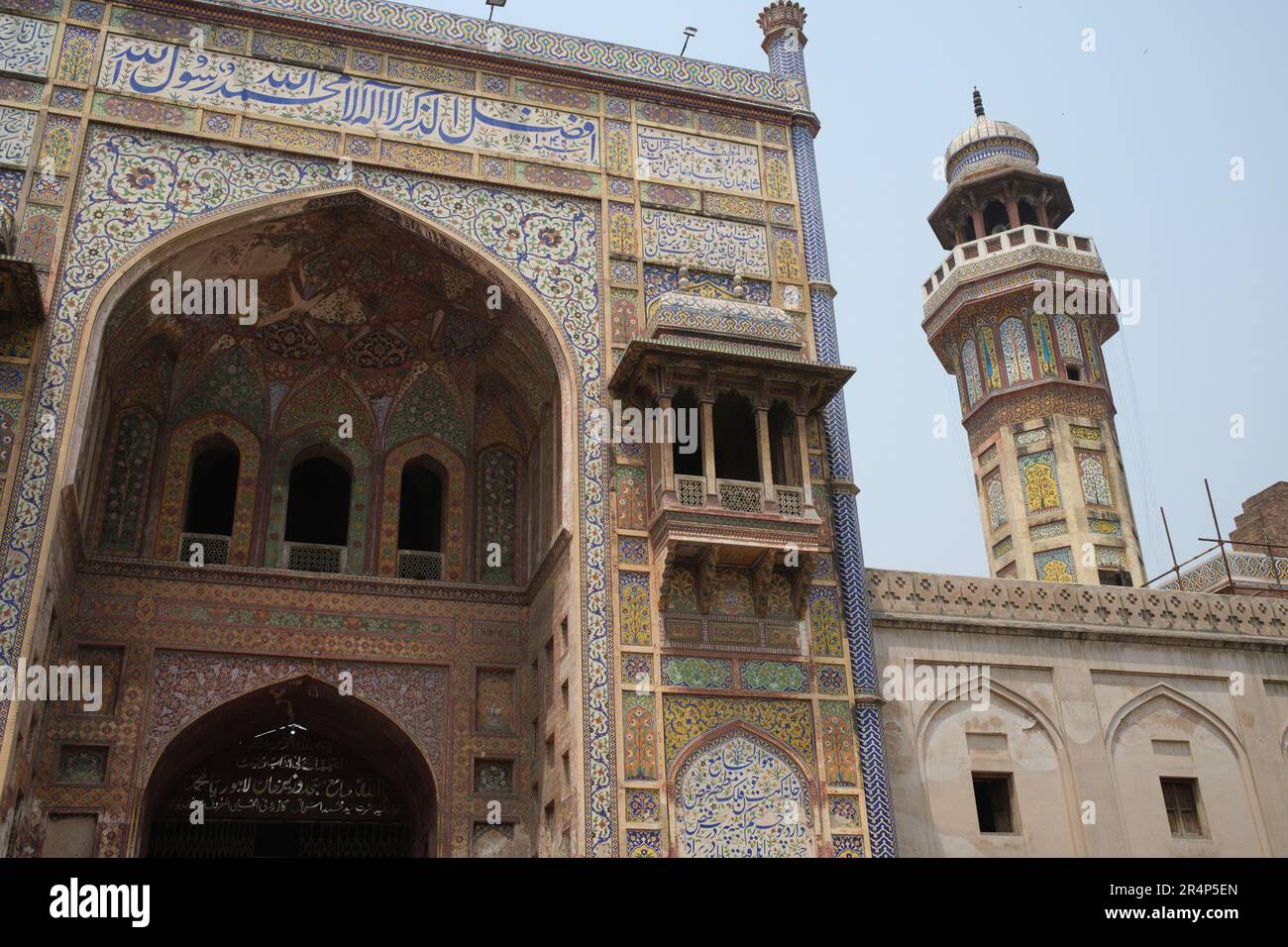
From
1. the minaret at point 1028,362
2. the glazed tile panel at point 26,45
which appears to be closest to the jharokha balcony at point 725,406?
the glazed tile panel at point 26,45

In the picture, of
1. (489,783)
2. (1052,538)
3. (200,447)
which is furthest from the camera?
(1052,538)

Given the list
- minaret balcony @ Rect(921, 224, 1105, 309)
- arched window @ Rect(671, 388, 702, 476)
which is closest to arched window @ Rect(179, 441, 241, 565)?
arched window @ Rect(671, 388, 702, 476)

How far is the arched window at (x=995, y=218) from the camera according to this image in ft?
75.9

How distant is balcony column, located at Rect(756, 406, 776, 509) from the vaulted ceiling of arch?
234 centimetres

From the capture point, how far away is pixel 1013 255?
21422mm

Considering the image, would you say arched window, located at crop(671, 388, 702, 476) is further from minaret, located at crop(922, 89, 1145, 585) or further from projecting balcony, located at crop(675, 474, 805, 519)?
minaret, located at crop(922, 89, 1145, 585)

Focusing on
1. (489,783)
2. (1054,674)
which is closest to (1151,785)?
(1054,674)

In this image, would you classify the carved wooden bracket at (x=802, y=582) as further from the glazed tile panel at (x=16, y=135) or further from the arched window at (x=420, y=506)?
the glazed tile panel at (x=16, y=135)

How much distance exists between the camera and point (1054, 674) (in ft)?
42.6

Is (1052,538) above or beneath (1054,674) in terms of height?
above

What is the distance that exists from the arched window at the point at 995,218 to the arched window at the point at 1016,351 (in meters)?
2.72

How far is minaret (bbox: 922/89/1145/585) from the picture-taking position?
1919cm
